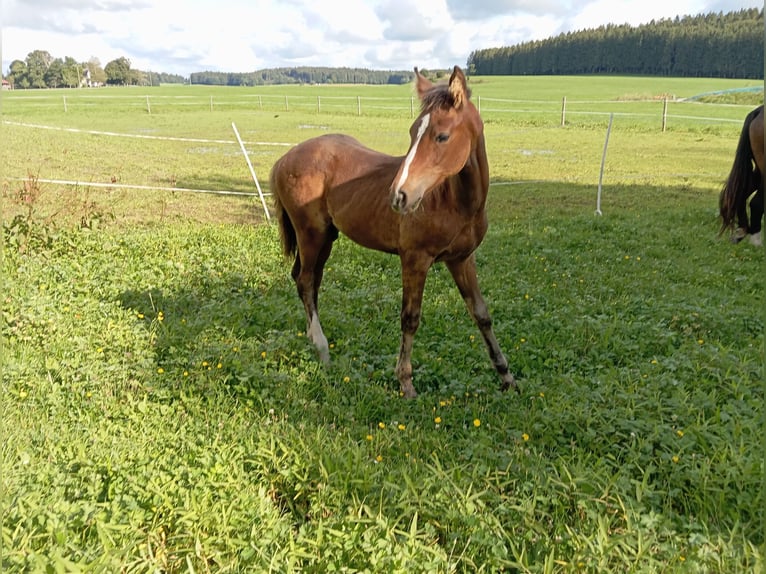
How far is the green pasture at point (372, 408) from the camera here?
2215 mm

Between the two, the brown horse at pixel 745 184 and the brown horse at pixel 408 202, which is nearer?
the brown horse at pixel 408 202

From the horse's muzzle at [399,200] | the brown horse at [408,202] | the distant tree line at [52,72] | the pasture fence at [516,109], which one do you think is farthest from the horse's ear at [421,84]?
the distant tree line at [52,72]

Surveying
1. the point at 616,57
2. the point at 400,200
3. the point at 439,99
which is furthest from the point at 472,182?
the point at 616,57

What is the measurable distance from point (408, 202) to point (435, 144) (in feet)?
1.38

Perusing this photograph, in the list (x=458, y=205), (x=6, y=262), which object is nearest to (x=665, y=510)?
(x=458, y=205)

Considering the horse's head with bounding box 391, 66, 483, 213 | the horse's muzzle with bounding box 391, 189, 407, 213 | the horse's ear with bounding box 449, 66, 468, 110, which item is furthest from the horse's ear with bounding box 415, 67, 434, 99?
the horse's muzzle with bounding box 391, 189, 407, 213

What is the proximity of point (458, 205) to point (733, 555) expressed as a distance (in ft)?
7.83

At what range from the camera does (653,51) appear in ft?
235

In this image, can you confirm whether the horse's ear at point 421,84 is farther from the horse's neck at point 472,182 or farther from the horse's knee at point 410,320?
the horse's knee at point 410,320

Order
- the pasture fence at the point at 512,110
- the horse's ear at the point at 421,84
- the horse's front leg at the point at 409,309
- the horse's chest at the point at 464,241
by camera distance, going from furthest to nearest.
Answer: the pasture fence at the point at 512,110 < the horse's front leg at the point at 409,309 < the horse's chest at the point at 464,241 < the horse's ear at the point at 421,84

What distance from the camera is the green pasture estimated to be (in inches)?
87.2

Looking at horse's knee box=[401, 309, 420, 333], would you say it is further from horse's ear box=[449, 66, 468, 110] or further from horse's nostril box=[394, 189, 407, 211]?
horse's ear box=[449, 66, 468, 110]

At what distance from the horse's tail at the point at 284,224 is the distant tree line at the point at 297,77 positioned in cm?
11109

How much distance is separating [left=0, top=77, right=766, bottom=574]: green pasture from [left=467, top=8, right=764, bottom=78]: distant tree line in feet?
206
